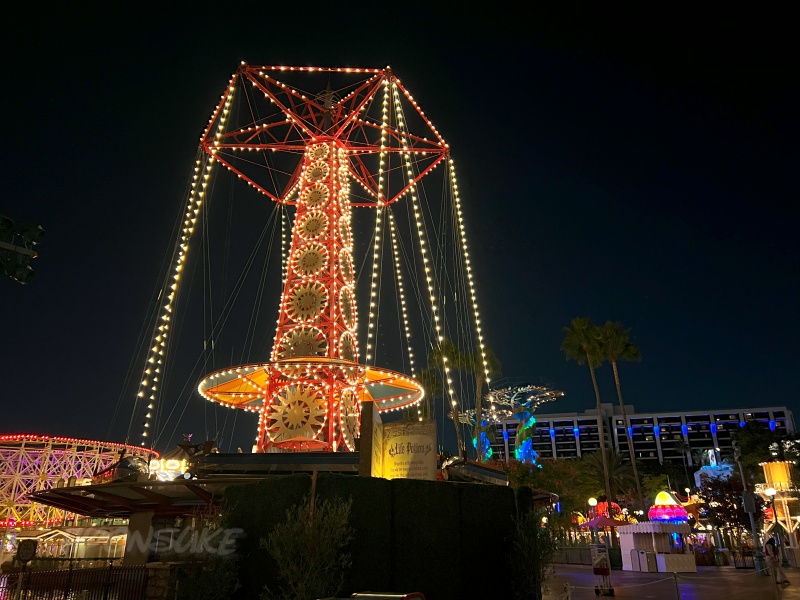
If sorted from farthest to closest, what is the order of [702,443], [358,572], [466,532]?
[702,443], [466,532], [358,572]

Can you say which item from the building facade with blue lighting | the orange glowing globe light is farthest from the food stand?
the building facade with blue lighting

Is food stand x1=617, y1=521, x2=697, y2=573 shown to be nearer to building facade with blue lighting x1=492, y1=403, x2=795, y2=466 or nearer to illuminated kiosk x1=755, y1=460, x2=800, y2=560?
A: illuminated kiosk x1=755, y1=460, x2=800, y2=560

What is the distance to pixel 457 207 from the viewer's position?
924 inches

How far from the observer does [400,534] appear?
404 inches

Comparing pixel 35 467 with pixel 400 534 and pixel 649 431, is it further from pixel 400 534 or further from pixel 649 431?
pixel 649 431

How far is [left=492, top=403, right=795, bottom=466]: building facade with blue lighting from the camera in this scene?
131375 mm

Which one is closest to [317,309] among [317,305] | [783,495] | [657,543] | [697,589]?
[317,305]

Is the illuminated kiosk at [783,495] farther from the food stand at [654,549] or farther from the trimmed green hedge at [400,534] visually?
the trimmed green hedge at [400,534]

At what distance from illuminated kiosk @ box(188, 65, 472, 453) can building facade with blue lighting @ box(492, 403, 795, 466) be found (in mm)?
111141

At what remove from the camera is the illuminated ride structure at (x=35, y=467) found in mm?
53281

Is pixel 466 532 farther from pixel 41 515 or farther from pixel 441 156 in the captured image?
pixel 41 515

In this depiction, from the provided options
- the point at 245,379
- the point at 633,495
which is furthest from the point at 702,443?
the point at 245,379

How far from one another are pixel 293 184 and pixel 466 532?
20.2 metres

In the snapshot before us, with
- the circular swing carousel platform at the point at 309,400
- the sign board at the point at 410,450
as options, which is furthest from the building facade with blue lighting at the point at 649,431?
the sign board at the point at 410,450
